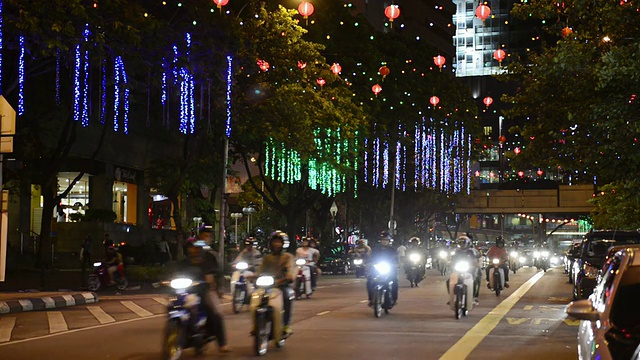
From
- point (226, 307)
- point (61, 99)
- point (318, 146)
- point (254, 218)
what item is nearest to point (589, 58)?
point (226, 307)

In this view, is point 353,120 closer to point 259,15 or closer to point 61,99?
point 259,15

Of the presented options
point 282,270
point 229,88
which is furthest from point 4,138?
point 229,88

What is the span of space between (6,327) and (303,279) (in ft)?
31.7

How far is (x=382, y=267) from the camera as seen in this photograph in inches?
820

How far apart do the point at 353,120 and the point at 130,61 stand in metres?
17.6

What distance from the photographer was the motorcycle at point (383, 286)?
2030 centimetres

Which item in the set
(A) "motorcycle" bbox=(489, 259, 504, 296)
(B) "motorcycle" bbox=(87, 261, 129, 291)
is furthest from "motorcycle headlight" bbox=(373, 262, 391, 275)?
(B) "motorcycle" bbox=(87, 261, 129, 291)

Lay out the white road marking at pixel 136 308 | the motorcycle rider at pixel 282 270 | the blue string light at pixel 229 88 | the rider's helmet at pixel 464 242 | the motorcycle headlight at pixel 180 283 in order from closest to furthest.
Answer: the motorcycle headlight at pixel 180 283
the motorcycle rider at pixel 282 270
the white road marking at pixel 136 308
the rider's helmet at pixel 464 242
the blue string light at pixel 229 88

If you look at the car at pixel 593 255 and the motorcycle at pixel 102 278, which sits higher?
the car at pixel 593 255

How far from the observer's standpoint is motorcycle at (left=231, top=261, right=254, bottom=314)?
72.2 ft

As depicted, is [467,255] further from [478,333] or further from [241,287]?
[241,287]

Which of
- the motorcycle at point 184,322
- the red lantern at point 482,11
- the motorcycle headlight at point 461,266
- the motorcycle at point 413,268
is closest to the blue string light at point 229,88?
the motorcycle at point 413,268

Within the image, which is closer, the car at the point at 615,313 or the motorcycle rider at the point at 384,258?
the car at the point at 615,313

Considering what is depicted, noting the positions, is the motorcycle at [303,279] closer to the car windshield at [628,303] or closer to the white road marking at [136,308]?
the white road marking at [136,308]
